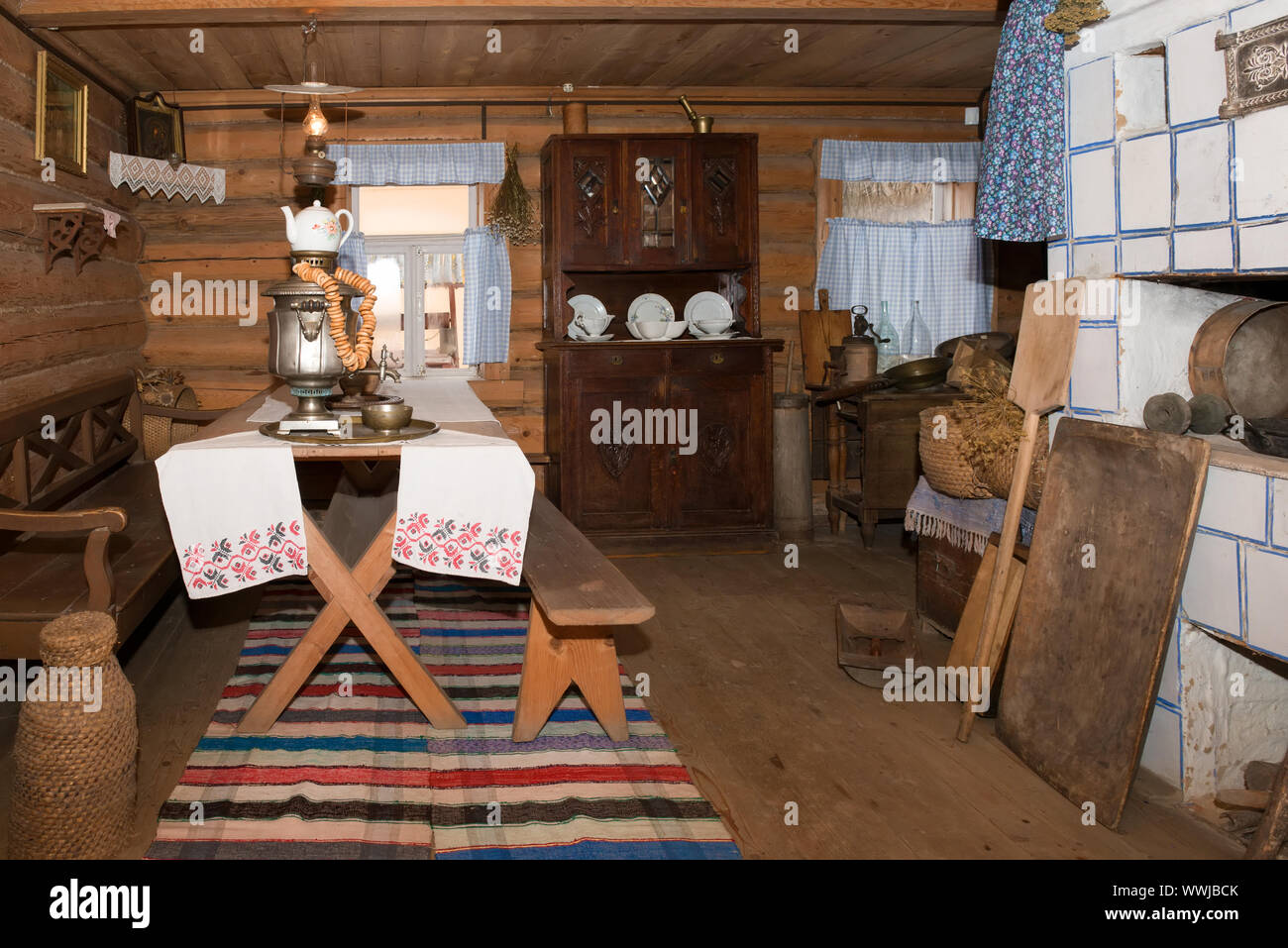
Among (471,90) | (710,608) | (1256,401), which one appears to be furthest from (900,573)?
(471,90)

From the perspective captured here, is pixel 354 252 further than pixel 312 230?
Yes

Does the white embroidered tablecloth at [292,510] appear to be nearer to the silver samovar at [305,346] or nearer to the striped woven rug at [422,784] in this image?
the silver samovar at [305,346]

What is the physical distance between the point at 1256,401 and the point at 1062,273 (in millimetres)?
739

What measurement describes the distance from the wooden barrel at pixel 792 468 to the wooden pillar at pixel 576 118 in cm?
206

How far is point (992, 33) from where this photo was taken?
5.74 meters

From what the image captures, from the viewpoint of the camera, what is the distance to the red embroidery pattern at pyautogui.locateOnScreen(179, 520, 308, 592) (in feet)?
9.93

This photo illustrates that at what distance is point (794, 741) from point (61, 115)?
4.65m

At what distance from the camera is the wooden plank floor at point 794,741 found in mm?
2828

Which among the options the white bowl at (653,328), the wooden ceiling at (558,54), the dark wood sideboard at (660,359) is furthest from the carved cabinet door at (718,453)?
the wooden ceiling at (558,54)

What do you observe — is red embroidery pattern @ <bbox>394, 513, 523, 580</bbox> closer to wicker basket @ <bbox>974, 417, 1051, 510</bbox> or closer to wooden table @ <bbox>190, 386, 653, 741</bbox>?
wooden table @ <bbox>190, 386, 653, 741</bbox>

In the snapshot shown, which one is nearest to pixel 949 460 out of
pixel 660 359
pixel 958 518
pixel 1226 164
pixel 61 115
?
pixel 958 518

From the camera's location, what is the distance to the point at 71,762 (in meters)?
2.63

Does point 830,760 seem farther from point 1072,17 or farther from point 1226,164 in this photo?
point 1072,17

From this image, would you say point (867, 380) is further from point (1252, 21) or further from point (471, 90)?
point (1252, 21)
